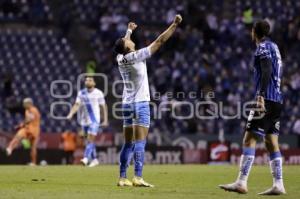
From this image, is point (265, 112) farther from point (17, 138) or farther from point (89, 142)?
point (17, 138)

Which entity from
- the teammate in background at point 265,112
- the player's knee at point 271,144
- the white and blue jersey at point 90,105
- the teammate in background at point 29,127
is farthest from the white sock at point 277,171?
the teammate in background at point 29,127

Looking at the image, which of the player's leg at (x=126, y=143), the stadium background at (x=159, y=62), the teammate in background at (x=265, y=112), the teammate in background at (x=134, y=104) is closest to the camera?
the teammate in background at (x=265, y=112)

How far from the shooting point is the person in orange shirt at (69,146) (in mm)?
29062

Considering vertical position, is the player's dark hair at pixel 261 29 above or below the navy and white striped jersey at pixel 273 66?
above

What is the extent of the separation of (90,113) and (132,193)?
38.2ft

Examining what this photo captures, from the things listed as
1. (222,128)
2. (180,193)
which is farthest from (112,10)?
(180,193)

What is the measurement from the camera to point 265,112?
1257 centimetres

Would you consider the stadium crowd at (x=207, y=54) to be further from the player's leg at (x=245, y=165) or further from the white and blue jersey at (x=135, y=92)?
the player's leg at (x=245, y=165)

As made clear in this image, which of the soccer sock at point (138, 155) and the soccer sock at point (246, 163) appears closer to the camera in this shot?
the soccer sock at point (246, 163)

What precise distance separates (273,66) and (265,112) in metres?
0.73

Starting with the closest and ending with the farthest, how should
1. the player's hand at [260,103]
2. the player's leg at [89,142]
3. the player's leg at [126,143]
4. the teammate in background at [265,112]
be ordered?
the player's hand at [260,103] < the teammate in background at [265,112] < the player's leg at [126,143] < the player's leg at [89,142]

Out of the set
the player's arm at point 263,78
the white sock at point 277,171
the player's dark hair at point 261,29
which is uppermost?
the player's dark hair at point 261,29

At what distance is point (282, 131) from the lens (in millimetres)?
31453

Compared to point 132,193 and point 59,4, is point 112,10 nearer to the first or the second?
point 59,4
